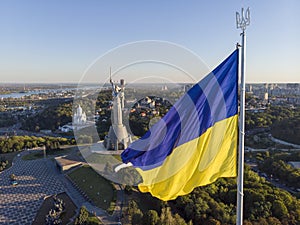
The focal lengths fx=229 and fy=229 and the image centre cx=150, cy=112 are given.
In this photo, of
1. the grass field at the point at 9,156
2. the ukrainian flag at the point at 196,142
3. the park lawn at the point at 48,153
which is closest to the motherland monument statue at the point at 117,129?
the park lawn at the point at 48,153

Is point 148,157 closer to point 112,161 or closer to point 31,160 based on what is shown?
point 112,161

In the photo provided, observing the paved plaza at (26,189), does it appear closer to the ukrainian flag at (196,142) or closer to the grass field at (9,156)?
the grass field at (9,156)

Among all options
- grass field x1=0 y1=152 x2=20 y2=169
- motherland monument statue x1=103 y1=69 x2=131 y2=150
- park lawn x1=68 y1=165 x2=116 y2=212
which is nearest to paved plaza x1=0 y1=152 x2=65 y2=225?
grass field x1=0 y1=152 x2=20 y2=169

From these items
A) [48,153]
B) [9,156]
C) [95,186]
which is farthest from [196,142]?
[9,156]

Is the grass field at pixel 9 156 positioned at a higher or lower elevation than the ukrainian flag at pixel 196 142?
lower

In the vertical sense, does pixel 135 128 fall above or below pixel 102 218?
above

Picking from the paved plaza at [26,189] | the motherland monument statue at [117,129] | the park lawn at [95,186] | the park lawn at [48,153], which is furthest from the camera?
the park lawn at [48,153]

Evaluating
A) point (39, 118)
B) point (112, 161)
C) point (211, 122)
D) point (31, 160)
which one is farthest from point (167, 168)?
point (39, 118)
